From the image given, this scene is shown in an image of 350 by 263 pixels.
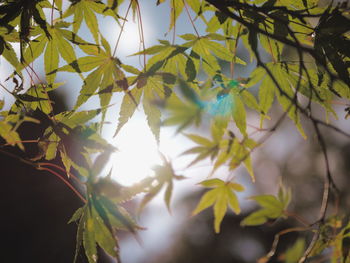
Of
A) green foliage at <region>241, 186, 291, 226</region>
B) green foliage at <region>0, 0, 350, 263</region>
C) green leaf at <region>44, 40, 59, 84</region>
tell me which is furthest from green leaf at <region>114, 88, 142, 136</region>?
green foliage at <region>241, 186, 291, 226</region>

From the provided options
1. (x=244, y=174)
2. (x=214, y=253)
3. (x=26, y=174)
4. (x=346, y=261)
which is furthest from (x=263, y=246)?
(x=346, y=261)

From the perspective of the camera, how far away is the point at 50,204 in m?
7.96

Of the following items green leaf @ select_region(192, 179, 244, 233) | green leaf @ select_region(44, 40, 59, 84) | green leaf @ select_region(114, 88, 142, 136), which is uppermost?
green leaf @ select_region(44, 40, 59, 84)

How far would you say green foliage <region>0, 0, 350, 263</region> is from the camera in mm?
604

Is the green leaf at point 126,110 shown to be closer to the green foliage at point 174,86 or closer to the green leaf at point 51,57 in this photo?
the green foliage at point 174,86

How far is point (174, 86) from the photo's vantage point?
2.82 feet

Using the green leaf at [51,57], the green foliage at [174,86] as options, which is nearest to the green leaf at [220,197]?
the green foliage at [174,86]

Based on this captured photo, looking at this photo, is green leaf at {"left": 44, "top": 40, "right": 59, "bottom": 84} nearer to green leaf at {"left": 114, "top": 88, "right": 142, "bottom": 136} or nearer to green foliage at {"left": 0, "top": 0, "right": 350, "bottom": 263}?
green foliage at {"left": 0, "top": 0, "right": 350, "bottom": 263}

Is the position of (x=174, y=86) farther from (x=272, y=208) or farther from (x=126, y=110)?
(x=272, y=208)

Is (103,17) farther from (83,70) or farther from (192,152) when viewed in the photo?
(192,152)

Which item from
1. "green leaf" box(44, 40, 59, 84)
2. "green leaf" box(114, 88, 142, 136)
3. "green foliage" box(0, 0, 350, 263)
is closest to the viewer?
"green foliage" box(0, 0, 350, 263)

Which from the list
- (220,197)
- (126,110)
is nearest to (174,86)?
(126,110)

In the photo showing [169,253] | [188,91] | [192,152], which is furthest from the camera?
[169,253]

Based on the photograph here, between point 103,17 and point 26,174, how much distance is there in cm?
807
